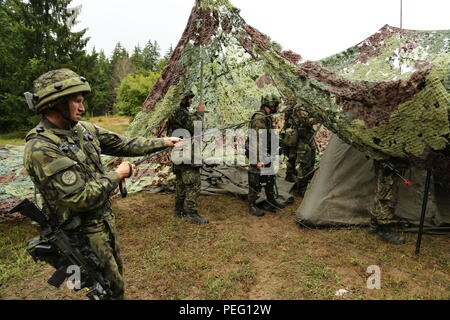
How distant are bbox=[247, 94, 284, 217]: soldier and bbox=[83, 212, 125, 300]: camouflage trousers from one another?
3.52 m

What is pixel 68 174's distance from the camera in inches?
77.0

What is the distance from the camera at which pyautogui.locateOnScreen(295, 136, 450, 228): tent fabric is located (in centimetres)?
475

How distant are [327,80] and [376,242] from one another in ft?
8.22

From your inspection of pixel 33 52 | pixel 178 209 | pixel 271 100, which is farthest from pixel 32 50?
pixel 271 100

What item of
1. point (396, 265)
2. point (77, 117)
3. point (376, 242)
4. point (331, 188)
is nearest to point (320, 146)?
point (331, 188)

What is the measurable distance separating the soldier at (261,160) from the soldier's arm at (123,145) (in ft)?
9.36

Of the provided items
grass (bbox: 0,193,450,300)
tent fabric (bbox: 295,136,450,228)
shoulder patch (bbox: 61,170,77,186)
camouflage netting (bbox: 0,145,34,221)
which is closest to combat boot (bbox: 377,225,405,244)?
grass (bbox: 0,193,450,300)

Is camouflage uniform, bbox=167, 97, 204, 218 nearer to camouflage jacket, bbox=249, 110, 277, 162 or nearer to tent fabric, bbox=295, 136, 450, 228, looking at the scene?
camouflage jacket, bbox=249, 110, 277, 162

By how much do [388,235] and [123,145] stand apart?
3.97 meters

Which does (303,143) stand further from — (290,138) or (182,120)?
(182,120)

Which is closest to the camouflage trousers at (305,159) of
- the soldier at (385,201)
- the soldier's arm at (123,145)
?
the soldier at (385,201)

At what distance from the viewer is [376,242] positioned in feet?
14.3

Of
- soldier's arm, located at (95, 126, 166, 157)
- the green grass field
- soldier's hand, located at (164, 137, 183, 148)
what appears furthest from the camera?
the green grass field

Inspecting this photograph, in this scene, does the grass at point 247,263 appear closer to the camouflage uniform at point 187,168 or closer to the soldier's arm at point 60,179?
the camouflage uniform at point 187,168
